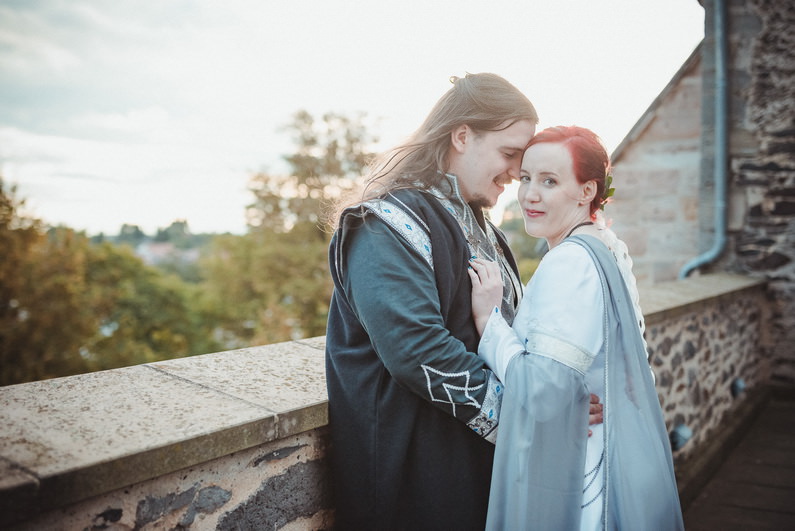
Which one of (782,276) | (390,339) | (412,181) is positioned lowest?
(782,276)

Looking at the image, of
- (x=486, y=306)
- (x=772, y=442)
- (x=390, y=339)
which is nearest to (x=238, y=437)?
(x=390, y=339)

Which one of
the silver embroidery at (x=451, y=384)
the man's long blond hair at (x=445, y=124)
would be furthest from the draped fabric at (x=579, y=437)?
the man's long blond hair at (x=445, y=124)

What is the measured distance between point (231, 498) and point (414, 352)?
1.97 feet

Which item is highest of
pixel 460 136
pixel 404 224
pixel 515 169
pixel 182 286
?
pixel 460 136

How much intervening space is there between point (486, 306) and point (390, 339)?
38 centimetres

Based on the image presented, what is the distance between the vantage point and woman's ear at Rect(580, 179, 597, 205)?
6.03 feet

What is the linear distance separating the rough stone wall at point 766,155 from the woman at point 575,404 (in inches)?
228

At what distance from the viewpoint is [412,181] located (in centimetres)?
185

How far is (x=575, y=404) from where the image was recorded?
1.55 metres

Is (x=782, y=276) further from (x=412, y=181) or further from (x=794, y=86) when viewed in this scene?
(x=412, y=181)

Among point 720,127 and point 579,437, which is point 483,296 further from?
point 720,127

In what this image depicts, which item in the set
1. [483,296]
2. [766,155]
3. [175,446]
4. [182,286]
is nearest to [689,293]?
[766,155]

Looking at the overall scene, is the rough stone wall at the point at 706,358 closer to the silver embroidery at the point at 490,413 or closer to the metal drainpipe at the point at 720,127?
the metal drainpipe at the point at 720,127

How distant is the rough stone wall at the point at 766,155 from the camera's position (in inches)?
247
